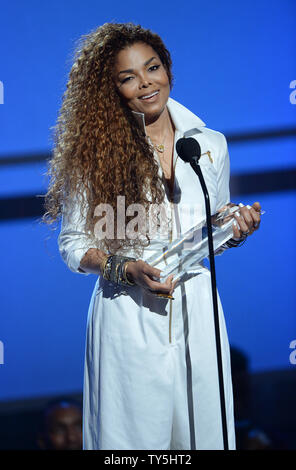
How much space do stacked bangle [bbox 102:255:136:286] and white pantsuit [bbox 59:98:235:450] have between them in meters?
0.06

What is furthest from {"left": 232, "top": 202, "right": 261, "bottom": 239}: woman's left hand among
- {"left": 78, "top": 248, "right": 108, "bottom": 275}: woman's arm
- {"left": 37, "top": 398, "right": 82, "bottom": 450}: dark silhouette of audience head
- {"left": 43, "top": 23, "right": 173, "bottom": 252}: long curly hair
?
{"left": 37, "top": 398, "right": 82, "bottom": 450}: dark silhouette of audience head

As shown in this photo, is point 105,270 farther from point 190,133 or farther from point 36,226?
point 36,226

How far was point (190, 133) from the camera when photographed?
5.31 ft

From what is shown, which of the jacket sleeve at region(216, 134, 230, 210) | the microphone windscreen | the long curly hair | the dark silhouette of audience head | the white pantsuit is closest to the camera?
the microphone windscreen

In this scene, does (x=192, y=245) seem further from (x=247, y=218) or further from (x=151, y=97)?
(x=151, y=97)

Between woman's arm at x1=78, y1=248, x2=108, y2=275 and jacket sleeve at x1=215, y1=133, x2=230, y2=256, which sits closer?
woman's arm at x1=78, y1=248, x2=108, y2=275

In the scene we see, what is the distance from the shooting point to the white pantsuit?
4.71 feet

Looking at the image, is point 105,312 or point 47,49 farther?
point 47,49

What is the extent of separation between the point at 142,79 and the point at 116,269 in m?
0.50

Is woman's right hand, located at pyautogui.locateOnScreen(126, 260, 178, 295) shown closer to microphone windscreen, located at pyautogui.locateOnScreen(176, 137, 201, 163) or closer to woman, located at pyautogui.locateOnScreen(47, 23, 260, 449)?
woman, located at pyautogui.locateOnScreen(47, 23, 260, 449)

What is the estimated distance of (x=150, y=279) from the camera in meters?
1.34

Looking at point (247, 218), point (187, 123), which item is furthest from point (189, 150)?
point (187, 123)
